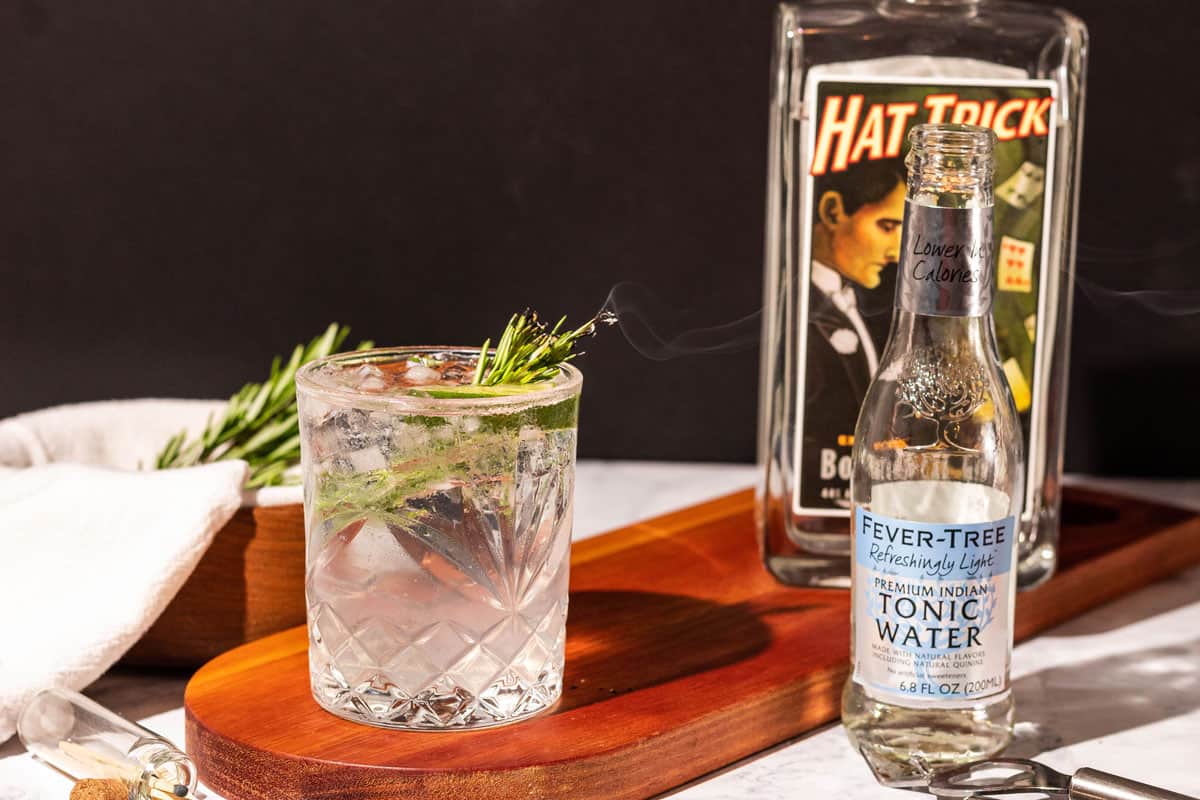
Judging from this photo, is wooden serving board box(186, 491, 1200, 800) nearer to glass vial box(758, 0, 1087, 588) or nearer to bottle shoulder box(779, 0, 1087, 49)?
glass vial box(758, 0, 1087, 588)

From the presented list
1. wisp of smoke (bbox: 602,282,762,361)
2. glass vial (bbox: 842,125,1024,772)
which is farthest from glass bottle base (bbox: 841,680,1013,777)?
wisp of smoke (bbox: 602,282,762,361)

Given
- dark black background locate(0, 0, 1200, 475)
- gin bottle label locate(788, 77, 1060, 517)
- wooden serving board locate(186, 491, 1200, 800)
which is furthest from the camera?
dark black background locate(0, 0, 1200, 475)

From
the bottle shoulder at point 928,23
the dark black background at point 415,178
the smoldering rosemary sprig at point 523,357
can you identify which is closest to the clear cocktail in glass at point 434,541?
the smoldering rosemary sprig at point 523,357

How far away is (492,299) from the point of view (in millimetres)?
1205

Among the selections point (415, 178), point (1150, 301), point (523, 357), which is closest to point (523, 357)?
point (523, 357)

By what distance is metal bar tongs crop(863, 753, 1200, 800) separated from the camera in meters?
0.62

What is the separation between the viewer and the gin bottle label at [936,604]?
0.66m

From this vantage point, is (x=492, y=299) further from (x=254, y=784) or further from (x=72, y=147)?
(x=254, y=784)

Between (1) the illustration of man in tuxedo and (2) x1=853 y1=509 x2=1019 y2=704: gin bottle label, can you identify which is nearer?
(2) x1=853 y1=509 x2=1019 y2=704: gin bottle label

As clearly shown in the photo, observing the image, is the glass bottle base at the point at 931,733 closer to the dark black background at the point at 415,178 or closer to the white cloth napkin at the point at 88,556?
the white cloth napkin at the point at 88,556

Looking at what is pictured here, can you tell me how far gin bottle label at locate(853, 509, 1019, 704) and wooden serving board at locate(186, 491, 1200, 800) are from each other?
0.22ft

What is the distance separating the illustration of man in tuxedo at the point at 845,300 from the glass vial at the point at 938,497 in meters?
0.11

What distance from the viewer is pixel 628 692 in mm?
703

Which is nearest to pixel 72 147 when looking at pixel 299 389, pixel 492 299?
pixel 492 299
